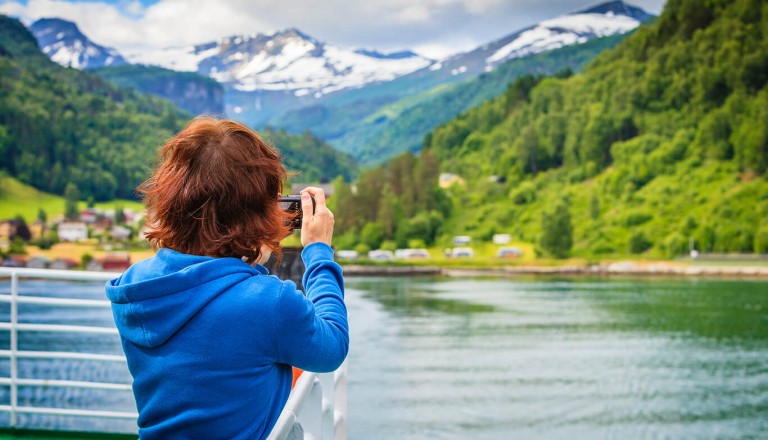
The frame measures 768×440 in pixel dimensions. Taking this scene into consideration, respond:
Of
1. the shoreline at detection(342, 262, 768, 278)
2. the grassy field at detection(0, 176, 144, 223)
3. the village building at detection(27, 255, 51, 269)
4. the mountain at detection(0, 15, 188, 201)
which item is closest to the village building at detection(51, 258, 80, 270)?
the village building at detection(27, 255, 51, 269)

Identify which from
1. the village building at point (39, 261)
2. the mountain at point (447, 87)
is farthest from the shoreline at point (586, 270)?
the mountain at point (447, 87)

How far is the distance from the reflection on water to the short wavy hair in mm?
14328

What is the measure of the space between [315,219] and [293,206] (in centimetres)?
3

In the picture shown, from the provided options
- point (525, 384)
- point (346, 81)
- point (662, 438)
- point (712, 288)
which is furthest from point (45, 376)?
point (346, 81)

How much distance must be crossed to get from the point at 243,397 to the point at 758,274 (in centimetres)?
5009

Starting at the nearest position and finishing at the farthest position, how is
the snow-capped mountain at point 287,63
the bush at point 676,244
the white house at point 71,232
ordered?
1. the bush at point 676,244
2. the white house at point 71,232
3. the snow-capped mountain at point 287,63

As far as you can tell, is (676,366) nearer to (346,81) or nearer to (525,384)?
(525,384)

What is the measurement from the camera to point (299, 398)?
0.98 metres

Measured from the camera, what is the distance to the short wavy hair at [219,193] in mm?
870

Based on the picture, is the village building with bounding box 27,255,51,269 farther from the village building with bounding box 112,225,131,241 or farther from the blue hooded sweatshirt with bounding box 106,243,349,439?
the blue hooded sweatshirt with bounding box 106,243,349,439

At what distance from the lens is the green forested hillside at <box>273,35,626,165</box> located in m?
92.8

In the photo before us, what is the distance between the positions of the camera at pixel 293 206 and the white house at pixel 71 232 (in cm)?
5944

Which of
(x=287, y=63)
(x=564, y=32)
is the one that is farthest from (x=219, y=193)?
(x=287, y=63)

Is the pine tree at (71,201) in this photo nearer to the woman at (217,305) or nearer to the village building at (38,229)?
the village building at (38,229)
